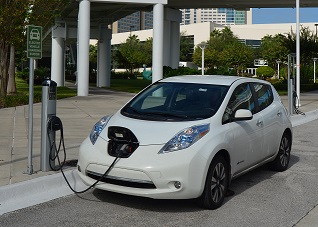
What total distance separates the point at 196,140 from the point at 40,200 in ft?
7.14

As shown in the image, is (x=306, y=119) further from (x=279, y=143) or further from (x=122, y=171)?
(x=122, y=171)

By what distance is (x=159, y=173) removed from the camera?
542 centimetres

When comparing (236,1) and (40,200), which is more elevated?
(236,1)

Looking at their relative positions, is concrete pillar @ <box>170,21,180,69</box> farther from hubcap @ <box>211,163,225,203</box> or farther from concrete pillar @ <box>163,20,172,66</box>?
hubcap @ <box>211,163,225,203</box>

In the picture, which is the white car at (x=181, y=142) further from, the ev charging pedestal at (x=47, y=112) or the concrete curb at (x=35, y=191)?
the ev charging pedestal at (x=47, y=112)

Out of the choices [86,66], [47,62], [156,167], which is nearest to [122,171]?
[156,167]

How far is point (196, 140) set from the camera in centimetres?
568

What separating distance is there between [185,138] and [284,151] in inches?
127

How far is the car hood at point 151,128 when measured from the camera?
222 inches

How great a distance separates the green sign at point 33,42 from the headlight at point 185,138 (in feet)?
8.98

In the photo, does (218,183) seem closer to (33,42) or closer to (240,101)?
(240,101)

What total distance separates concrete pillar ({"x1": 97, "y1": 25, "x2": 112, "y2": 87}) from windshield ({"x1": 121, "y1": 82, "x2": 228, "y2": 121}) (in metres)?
34.0

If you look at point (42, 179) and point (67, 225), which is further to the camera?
point (42, 179)

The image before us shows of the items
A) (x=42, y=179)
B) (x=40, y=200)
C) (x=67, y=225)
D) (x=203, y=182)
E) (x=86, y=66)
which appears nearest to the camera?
(x=67, y=225)
